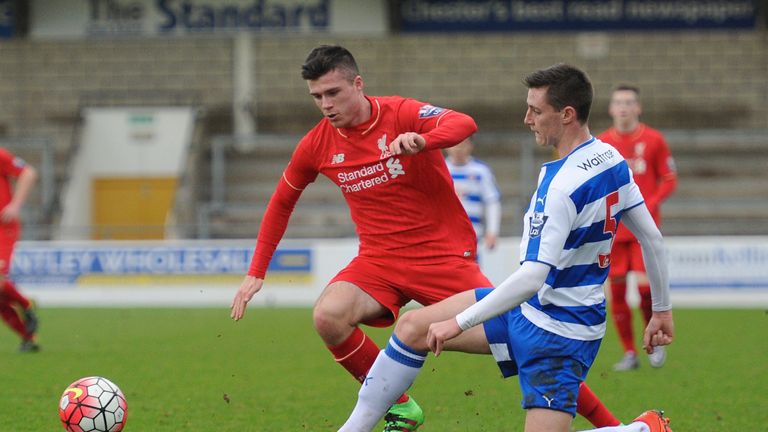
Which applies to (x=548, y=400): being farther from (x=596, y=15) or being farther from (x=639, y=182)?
(x=596, y=15)

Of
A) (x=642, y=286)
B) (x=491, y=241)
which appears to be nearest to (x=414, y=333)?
(x=642, y=286)

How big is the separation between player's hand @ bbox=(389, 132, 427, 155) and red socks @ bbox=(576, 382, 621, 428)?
134 centimetres

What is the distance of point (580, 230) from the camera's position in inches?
185

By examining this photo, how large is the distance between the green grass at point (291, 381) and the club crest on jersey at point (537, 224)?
7.66 feet

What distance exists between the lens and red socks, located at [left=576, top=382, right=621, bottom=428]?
5.41 metres

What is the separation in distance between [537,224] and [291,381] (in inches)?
189

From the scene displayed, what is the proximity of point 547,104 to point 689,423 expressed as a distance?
288cm

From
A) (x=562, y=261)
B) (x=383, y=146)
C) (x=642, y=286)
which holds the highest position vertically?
(x=383, y=146)

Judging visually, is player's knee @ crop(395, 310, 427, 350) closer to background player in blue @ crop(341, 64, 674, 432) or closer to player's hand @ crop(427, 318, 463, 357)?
background player in blue @ crop(341, 64, 674, 432)

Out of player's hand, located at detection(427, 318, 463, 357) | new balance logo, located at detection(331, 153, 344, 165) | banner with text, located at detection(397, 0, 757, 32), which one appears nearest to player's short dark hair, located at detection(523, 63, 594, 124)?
player's hand, located at detection(427, 318, 463, 357)

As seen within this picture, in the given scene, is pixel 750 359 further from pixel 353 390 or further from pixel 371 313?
pixel 371 313

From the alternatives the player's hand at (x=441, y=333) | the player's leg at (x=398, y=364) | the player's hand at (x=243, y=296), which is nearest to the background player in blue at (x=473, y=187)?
the player's hand at (x=243, y=296)

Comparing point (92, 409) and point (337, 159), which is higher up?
point (337, 159)

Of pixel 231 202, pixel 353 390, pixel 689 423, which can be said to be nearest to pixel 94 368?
pixel 353 390
